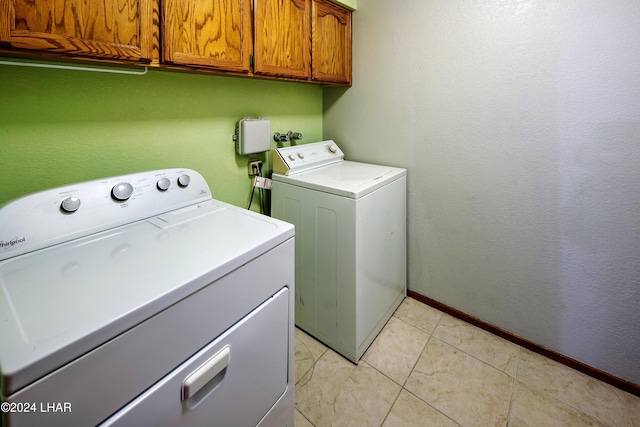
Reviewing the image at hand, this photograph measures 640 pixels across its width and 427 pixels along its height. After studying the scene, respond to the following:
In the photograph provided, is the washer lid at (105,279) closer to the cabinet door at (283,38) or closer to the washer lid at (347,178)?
the washer lid at (347,178)

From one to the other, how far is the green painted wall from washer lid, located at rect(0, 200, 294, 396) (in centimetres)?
36

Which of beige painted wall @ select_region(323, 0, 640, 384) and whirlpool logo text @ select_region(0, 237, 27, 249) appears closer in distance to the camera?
whirlpool logo text @ select_region(0, 237, 27, 249)

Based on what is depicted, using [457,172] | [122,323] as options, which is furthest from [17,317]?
[457,172]

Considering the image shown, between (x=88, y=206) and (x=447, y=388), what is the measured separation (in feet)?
5.52

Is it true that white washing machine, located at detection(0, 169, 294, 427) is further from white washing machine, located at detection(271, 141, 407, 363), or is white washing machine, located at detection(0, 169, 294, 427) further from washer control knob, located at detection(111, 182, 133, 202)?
white washing machine, located at detection(271, 141, 407, 363)

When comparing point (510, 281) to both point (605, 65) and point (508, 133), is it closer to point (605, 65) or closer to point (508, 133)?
point (508, 133)

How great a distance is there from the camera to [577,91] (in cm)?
135

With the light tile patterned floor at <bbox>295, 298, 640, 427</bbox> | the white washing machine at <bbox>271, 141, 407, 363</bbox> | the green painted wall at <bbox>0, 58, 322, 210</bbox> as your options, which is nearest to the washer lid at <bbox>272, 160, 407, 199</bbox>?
the white washing machine at <bbox>271, 141, 407, 363</bbox>

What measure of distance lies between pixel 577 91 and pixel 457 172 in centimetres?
62

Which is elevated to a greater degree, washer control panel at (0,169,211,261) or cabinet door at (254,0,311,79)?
cabinet door at (254,0,311,79)

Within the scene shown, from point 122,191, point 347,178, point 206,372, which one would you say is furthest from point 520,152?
point 122,191

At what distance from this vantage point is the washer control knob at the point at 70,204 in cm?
97

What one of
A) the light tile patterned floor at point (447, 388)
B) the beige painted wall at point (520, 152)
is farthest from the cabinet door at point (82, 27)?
the light tile patterned floor at point (447, 388)

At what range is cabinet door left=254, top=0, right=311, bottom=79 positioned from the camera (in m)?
1.40
